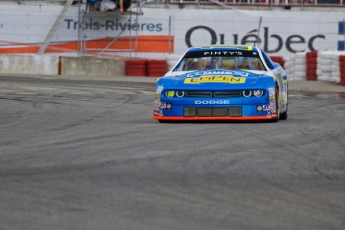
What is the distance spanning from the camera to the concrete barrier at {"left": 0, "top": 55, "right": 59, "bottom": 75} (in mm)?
31750

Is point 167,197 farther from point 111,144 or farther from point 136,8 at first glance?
point 136,8

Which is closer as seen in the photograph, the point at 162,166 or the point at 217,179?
the point at 217,179

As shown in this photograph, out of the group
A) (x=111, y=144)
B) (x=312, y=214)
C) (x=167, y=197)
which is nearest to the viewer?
(x=312, y=214)

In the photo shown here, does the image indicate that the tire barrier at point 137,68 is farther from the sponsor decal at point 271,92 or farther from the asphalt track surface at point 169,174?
the sponsor decal at point 271,92

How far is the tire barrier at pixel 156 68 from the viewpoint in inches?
1202

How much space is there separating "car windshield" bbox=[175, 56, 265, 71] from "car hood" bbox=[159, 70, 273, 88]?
38 centimetres

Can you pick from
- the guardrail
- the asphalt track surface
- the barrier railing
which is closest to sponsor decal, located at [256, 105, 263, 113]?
the asphalt track surface

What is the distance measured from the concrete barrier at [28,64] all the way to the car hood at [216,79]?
62.3 ft

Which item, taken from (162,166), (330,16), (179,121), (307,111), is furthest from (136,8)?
(162,166)

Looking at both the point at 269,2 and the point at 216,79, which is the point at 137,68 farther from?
the point at 216,79

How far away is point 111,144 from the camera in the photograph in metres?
9.90

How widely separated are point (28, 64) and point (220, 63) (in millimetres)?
19067

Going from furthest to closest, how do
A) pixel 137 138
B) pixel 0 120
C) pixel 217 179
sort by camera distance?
pixel 0 120 < pixel 137 138 < pixel 217 179

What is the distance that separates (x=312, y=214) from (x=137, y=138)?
4842 millimetres
